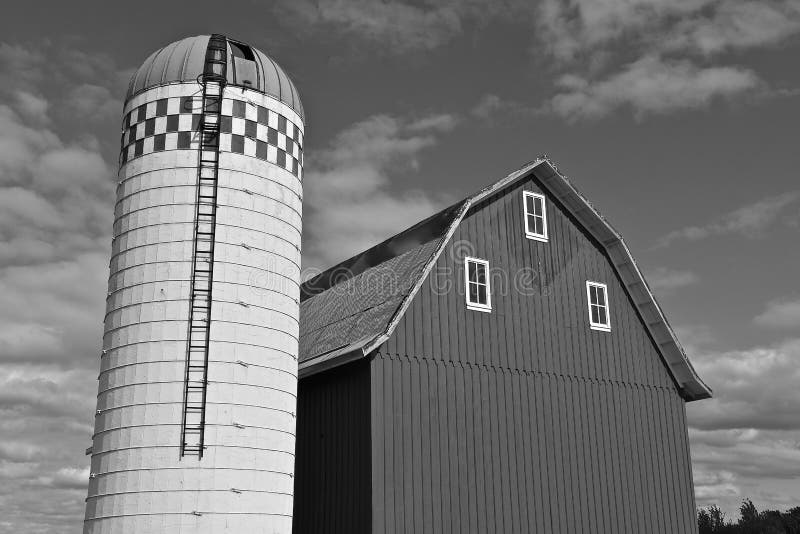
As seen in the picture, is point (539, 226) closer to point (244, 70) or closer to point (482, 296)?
point (482, 296)

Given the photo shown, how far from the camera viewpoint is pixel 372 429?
1644cm

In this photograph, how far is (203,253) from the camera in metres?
15.1

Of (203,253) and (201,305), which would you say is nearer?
(201,305)

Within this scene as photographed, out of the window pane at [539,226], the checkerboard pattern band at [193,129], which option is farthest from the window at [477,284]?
the checkerboard pattern band at [193,129]

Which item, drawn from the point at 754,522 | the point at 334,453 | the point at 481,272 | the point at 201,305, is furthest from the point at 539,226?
the point at 754,522

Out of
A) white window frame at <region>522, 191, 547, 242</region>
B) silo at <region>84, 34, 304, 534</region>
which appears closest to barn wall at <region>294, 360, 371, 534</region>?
silo at <region>84, 34, 304, 534</region>

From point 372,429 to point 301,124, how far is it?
6310mm

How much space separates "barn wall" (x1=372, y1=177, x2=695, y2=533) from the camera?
16906 mm

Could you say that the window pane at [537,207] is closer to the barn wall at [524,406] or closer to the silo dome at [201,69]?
the barn wall at [524,406]

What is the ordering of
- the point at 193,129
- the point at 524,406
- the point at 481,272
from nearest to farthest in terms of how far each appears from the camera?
the point at 193,129, the point at 524,406, the point at 481,272

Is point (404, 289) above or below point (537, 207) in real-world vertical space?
below

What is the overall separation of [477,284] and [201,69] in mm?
7484

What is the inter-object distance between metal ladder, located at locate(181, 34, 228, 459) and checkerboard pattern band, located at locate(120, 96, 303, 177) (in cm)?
17

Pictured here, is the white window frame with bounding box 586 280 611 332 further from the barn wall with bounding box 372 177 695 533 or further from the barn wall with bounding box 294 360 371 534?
the barn wall with bounding box 294 360 371 534
